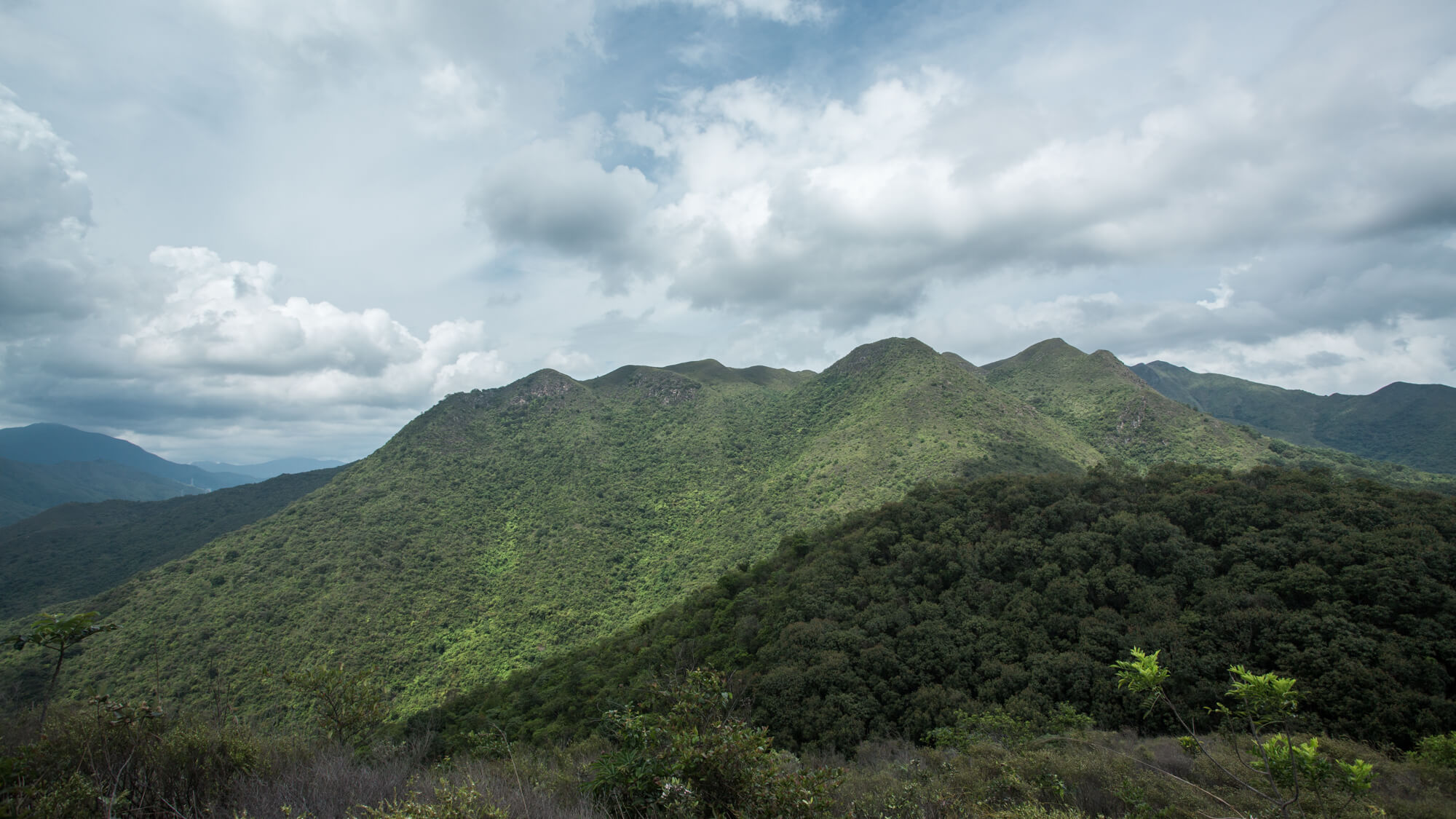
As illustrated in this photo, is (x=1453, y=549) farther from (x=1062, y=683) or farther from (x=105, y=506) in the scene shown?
(x=105, y=506)

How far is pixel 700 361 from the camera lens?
163m

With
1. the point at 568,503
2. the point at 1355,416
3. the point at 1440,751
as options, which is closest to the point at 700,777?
the point at 1440,751

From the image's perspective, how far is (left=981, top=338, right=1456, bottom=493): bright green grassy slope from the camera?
78938mm

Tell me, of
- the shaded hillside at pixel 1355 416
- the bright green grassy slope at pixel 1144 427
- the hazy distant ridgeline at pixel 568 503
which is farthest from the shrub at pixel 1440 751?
the shaded hillside at pixel 1355 416

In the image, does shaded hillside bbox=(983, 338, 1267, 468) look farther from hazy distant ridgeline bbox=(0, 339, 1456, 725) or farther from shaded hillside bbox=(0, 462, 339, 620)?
shaded hillside bbox=(0, 462, 339, 620)

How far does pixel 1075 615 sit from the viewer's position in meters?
28.8

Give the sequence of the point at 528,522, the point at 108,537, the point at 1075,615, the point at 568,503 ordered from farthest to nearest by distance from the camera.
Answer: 1. the point at 108,537
2. the point at 568,503
3. the point at 528,522
4. the point at 1075,615

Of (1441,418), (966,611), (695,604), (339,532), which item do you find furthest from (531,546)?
(1441,418)

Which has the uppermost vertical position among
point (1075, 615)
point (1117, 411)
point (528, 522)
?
point (1117, 411)

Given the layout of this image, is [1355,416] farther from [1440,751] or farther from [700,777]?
[700,777]

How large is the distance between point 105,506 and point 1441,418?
307m

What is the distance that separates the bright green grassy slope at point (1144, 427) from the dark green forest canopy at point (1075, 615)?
54089 millimetres

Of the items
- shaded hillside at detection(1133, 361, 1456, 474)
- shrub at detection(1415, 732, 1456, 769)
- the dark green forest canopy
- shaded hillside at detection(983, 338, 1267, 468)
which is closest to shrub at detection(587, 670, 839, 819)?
the dark green forest canopy

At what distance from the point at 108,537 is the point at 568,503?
8569cm
